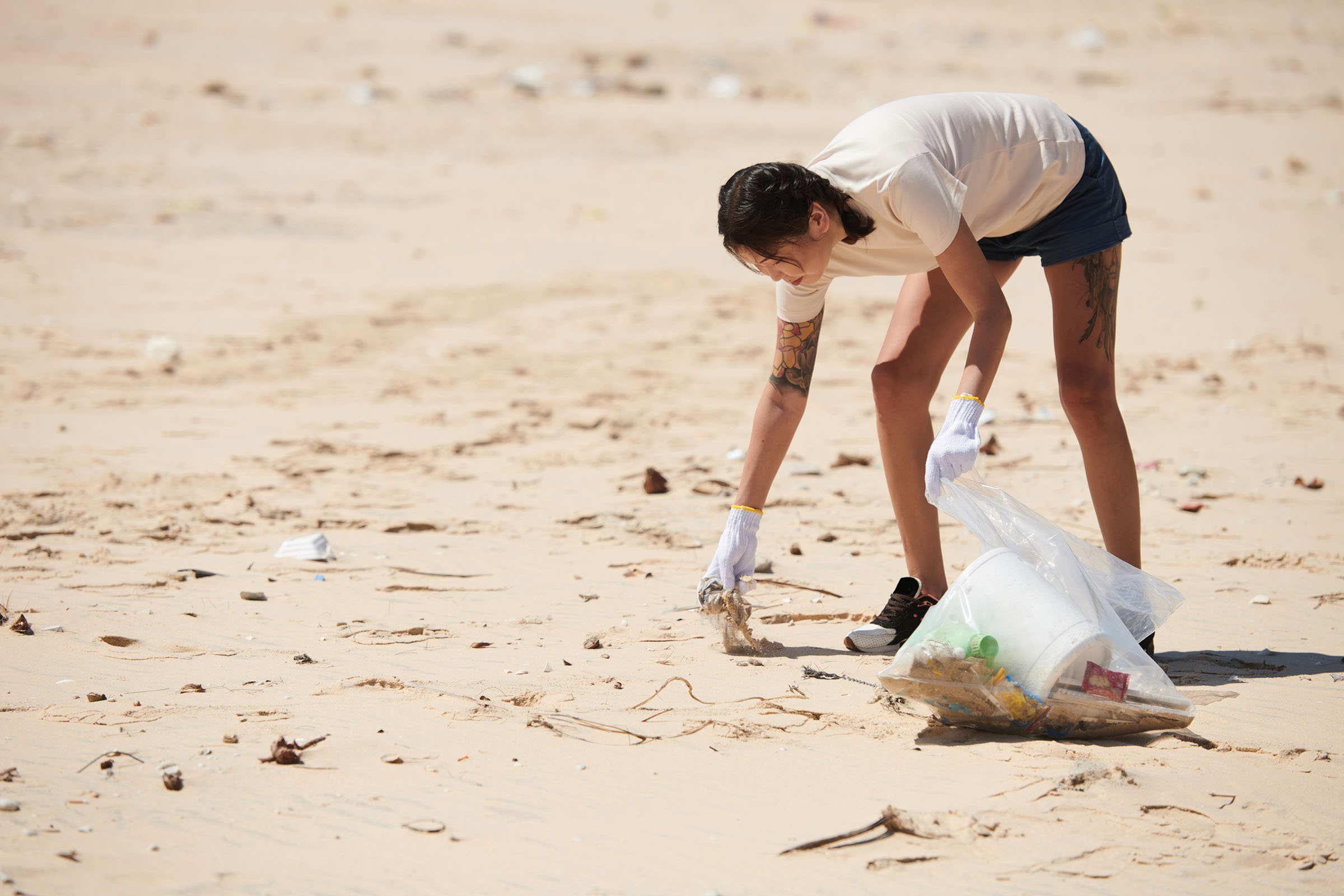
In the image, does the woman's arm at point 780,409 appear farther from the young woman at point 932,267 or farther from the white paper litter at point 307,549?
the white paper litter at point 307,549

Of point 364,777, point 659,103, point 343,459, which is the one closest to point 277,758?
point 364,777

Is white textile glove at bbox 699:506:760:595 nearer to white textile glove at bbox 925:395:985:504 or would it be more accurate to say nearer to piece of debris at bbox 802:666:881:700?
piece of debris at bbox 802:666:881:700

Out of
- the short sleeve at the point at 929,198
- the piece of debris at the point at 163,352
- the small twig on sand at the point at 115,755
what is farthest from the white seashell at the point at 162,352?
the short sleeve at the point at 929,198

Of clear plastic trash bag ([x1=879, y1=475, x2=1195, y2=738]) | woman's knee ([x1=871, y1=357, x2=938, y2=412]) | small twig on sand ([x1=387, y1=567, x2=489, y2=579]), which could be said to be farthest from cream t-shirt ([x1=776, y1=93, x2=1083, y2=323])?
small twig on sand ([x1=387, y1=567, x2=489, y2=579])

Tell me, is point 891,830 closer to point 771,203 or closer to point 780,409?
point 780,409

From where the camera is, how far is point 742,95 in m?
14.3

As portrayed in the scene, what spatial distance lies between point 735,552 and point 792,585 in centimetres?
71

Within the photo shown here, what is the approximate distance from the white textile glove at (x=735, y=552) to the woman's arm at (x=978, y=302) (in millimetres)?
670

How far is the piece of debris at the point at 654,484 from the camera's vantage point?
4457mm

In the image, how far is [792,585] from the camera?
350 cm

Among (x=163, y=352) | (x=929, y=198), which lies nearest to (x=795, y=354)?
(x=929, y=198)

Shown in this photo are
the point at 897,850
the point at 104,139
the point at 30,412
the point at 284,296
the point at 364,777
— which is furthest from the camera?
the point at 104,139

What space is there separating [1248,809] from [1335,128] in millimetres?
11882

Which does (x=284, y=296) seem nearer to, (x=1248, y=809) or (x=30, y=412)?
(x=30, y=412)
